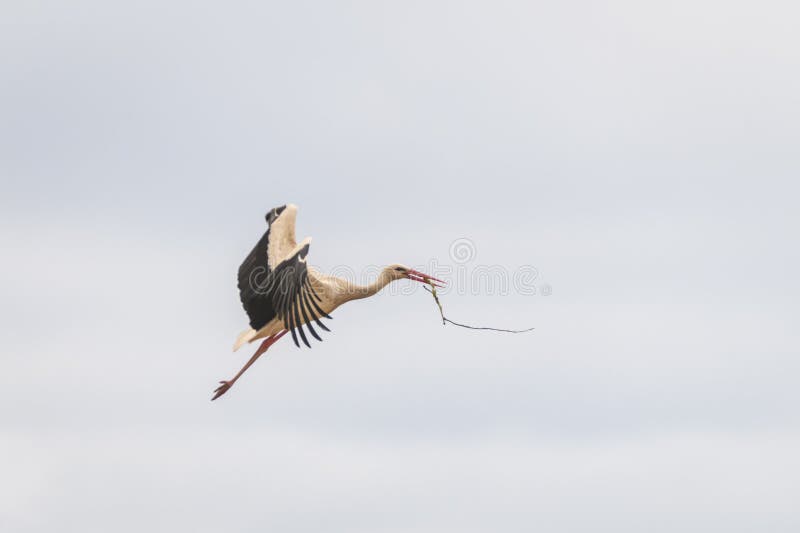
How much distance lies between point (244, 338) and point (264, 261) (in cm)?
217

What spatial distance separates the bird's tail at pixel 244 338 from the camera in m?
33.2

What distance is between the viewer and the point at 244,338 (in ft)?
109

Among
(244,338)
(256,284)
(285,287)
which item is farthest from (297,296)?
(244,338)

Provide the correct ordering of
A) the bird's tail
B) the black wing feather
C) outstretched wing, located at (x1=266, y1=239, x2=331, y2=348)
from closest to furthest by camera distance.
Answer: outstretched wing, located at (x1=266, y1=239, x2=331, y2=348) < the black wing feather < the bird's tail

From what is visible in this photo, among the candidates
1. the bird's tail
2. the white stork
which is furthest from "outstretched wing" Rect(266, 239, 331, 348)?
the bird's tail

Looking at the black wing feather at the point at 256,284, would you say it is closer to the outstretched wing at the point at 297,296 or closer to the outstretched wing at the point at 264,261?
the outstretched wing at the point at 264,261

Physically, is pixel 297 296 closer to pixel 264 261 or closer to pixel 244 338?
pixel 264 261

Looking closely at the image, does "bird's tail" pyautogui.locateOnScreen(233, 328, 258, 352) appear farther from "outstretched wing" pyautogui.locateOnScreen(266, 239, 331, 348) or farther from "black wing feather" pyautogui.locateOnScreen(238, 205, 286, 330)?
"outstretched wing" pyautogui.locateOnScreen(266, 239, 331, 348)

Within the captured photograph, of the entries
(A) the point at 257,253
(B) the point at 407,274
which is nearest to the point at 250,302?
(A) the point at 257,253

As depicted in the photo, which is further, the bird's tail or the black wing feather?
the bird's tail

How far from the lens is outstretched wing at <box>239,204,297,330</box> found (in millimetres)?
31594

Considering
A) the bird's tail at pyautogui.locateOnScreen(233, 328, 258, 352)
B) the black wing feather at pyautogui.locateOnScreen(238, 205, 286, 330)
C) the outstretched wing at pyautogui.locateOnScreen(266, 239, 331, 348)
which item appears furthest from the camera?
the bird's tail at pyautogui.locateOnScreen(233, 328, 258, 352)

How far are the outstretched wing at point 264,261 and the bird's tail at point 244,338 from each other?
86cm

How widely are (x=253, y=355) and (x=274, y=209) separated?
3184 millimetres
